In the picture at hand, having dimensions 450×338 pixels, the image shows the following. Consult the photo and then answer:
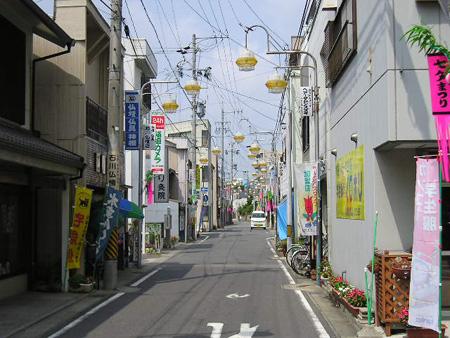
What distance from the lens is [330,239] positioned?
18312 mm

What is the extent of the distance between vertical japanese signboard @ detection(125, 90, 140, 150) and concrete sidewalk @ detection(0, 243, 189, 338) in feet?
22.2

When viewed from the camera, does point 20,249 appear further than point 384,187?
Yes

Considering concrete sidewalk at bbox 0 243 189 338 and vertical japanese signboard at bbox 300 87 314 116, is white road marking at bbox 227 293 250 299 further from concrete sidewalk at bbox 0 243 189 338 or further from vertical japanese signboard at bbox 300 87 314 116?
vertical japanese signboard at bbox 300 87 314 116

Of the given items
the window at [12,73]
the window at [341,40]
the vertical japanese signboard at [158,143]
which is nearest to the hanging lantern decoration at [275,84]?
the window at [341,40]

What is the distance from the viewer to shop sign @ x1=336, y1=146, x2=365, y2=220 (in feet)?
40.5

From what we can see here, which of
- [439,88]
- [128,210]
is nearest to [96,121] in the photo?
[128,210]

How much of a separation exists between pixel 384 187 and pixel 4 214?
31.6 ft

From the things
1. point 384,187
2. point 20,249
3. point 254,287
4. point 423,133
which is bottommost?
point 254,287

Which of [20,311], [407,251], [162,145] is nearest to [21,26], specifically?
[20,311]

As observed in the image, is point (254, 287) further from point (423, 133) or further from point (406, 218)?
point (423, 133)

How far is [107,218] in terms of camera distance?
55.6ft

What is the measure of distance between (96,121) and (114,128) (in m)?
2.64

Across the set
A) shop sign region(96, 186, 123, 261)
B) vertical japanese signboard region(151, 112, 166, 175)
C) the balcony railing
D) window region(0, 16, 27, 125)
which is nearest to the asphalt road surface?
shop sign region(96, 186, 123, 261)

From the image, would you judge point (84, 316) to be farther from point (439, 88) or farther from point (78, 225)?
point (439, 88)
